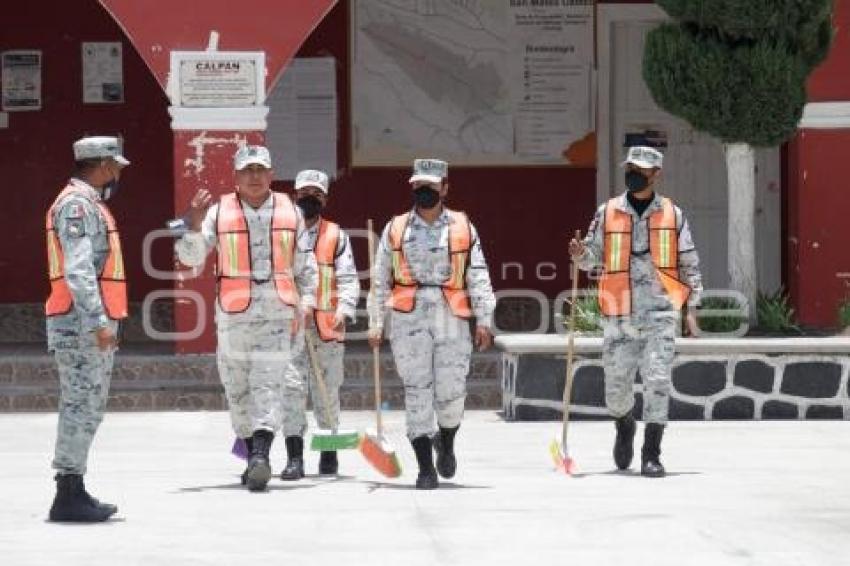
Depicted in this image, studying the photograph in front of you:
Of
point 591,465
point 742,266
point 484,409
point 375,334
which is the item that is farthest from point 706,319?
point 375,334

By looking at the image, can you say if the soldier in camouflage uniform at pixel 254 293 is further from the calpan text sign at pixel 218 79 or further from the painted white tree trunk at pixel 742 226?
the painted white tree trunk at pixel 742 226

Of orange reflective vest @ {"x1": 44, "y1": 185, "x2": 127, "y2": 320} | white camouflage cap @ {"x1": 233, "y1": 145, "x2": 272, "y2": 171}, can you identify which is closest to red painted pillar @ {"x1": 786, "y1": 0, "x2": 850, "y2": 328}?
white camouflage cap @ {"x1": 233, "y1": 145, "x2": 272, "y2": 171}

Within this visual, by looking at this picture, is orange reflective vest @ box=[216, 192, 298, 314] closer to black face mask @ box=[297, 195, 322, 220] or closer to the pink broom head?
black face mask @ box=[297, 195, 322, 220]

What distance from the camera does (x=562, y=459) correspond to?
1171 cm

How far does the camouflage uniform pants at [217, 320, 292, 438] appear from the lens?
1079 cm

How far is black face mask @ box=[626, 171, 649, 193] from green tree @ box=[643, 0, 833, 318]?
322cm

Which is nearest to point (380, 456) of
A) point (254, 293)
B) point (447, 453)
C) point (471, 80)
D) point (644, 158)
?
point (447, 453)

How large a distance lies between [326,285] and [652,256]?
69.9 inches

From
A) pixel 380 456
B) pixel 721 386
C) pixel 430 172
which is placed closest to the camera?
pixel 430 172

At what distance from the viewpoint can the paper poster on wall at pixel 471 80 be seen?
17797 mm

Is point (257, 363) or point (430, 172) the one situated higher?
point (430, 172)

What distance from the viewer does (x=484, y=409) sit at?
15.2 metres

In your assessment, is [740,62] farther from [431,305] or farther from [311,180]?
[431,305]

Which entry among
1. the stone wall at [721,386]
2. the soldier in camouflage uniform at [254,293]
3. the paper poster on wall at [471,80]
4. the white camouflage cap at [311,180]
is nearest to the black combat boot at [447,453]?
the soldier in camouflage uniform at [254,293]
